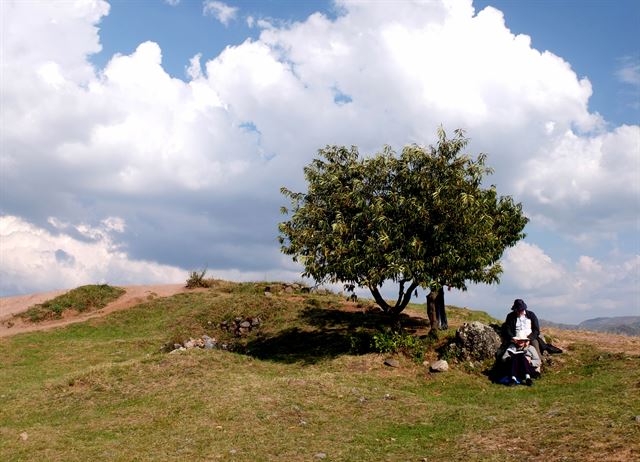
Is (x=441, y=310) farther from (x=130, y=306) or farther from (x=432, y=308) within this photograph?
(x=130, y=306)

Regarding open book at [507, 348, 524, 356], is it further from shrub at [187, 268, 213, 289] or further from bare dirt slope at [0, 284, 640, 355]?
shrub at [187, 268, 213, 289]

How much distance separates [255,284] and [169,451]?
3003 cm

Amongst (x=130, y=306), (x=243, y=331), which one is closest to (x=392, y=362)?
(x=243, y=331)

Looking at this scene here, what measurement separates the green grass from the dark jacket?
31969mm

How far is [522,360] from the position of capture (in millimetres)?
19844

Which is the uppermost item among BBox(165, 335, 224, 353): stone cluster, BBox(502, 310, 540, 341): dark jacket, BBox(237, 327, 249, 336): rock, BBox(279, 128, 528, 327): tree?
BBox(279, 128, 528, 327): tree

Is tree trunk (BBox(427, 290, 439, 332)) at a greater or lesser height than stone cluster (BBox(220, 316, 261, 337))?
greater

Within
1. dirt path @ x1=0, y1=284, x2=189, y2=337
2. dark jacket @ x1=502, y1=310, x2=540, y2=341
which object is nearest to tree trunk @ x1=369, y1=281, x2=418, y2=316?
dark jacket @ x1=502, y1=310, x2=540, y2=341

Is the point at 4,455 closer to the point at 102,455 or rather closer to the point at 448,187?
the point at 102,455

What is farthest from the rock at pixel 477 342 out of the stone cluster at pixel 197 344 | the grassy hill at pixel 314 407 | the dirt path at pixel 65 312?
the dirt path at pixel 65 312

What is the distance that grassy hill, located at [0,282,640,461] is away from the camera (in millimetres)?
12570

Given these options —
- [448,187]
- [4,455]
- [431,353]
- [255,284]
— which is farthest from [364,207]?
[255,284]

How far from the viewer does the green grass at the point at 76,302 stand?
39781mm

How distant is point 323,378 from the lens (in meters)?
19.5
